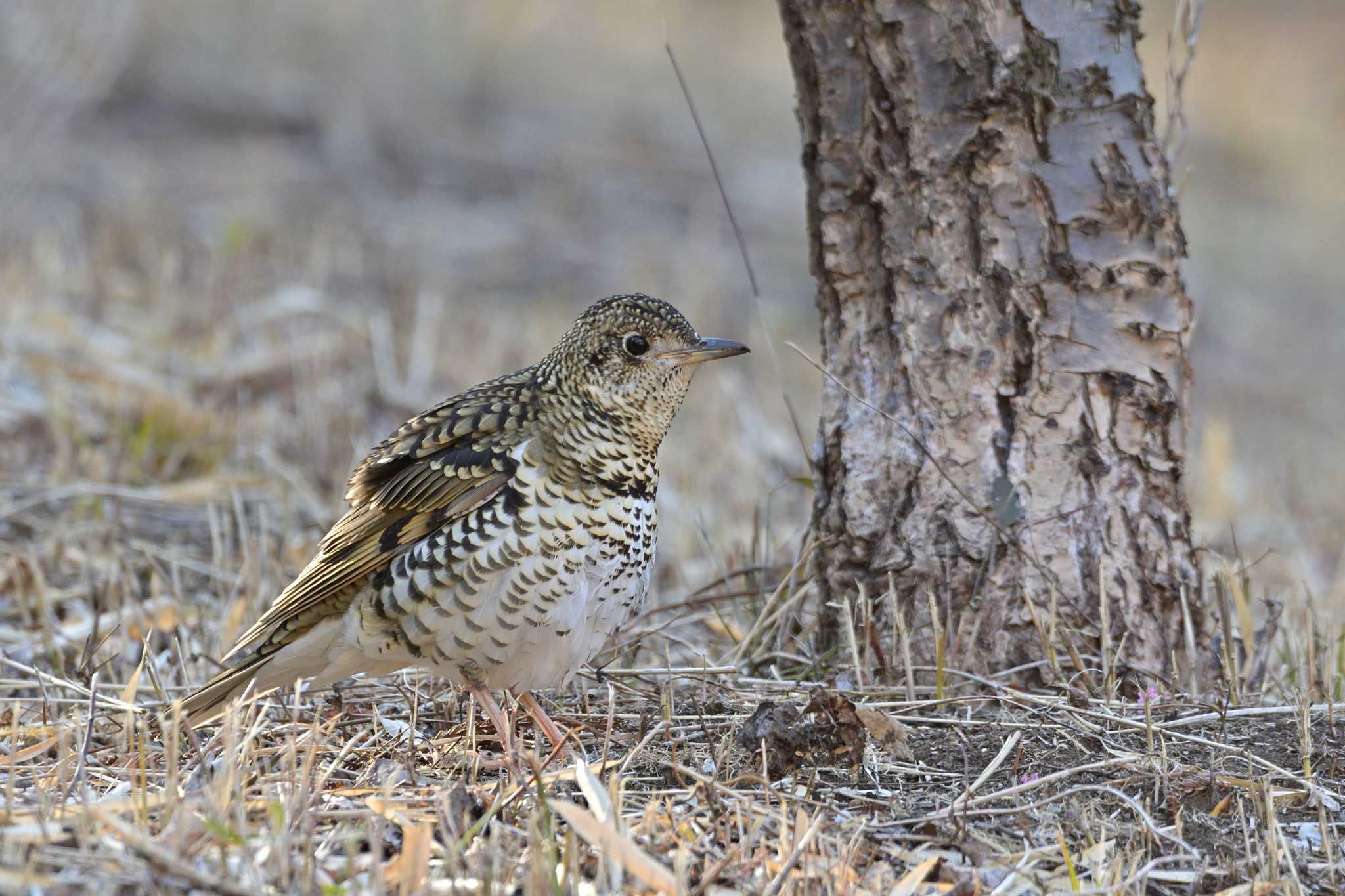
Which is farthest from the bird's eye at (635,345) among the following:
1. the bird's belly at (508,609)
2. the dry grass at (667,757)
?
the dry grass at (667,757)

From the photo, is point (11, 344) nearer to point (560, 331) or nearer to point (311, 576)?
point (560, 331)

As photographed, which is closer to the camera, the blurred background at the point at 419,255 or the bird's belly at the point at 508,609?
the bird's belly at the point at 508,609

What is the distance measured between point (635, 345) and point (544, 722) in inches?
41.8

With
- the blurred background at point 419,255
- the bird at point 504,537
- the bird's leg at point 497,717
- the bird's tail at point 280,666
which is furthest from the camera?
the blurred background at point 419,255

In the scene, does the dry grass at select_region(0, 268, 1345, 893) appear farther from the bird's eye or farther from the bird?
the bird's eye

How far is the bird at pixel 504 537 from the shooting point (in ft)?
11.9

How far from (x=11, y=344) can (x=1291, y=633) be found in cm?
604

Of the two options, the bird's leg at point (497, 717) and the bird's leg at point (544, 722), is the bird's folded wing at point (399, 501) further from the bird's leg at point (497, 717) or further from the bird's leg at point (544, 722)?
the bird's leg at point (544, 722)

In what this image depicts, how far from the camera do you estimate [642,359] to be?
13.0 feet

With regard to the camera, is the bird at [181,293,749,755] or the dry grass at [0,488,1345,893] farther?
the bird at [181,293,749,755]

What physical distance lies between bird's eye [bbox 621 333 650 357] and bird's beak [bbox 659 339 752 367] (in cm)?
5

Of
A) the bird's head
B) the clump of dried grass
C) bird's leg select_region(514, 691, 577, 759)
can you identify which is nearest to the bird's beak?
the bird's head

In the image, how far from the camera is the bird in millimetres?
3629

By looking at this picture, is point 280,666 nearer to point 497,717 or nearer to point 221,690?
point 221,690
